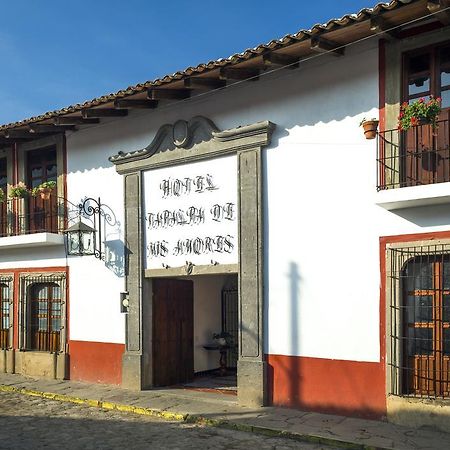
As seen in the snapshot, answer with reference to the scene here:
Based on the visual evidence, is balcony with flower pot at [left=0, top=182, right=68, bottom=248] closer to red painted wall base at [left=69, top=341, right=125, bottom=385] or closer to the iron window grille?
the iron window grille

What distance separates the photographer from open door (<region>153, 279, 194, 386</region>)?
11484mm

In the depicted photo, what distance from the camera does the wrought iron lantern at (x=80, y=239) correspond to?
11797 mm

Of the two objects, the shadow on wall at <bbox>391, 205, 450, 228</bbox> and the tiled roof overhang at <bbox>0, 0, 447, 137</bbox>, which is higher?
the tiled roof overhang at <bbox>0, 0, 447, 137</bbox>

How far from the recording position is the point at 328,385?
8875mm

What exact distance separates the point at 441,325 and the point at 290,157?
338cm

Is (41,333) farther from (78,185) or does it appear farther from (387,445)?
(387,445)

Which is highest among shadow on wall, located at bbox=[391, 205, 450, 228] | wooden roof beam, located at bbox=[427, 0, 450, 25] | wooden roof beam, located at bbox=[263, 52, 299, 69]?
wooden roof beam, located at bbox=[427, 0, 450, 25]

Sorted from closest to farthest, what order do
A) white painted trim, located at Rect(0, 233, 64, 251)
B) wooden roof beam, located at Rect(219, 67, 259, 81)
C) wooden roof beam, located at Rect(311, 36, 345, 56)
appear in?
1. wooden roof beam, located at Rect(311, 36, 345, 56)
2. wooden roof beam, located at Rect(219, 67, 259, 81)
3. white painted trim, located at Rect(0, 233, 64, 251)

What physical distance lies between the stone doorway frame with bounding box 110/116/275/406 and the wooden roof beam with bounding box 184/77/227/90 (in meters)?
0.61

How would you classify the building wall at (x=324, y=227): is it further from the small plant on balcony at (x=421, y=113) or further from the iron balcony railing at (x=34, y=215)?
the iron balcony railing at (x=34, y=215)

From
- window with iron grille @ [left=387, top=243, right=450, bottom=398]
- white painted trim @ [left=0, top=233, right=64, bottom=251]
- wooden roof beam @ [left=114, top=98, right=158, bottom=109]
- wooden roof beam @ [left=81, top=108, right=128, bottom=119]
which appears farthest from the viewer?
white painted trim @ [left=0, top=233, right=64, bottom=251]

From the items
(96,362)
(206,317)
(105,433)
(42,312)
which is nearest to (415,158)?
(105,433)

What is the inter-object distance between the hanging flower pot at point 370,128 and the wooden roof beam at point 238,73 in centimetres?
221

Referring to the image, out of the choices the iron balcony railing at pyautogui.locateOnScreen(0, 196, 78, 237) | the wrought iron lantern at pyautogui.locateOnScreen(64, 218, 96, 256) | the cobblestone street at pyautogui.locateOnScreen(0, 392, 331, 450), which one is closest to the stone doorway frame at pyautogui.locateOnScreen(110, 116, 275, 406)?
the wrought iron lantern at pyautogui.locateOnScreen(64, 218, 96, 256)
